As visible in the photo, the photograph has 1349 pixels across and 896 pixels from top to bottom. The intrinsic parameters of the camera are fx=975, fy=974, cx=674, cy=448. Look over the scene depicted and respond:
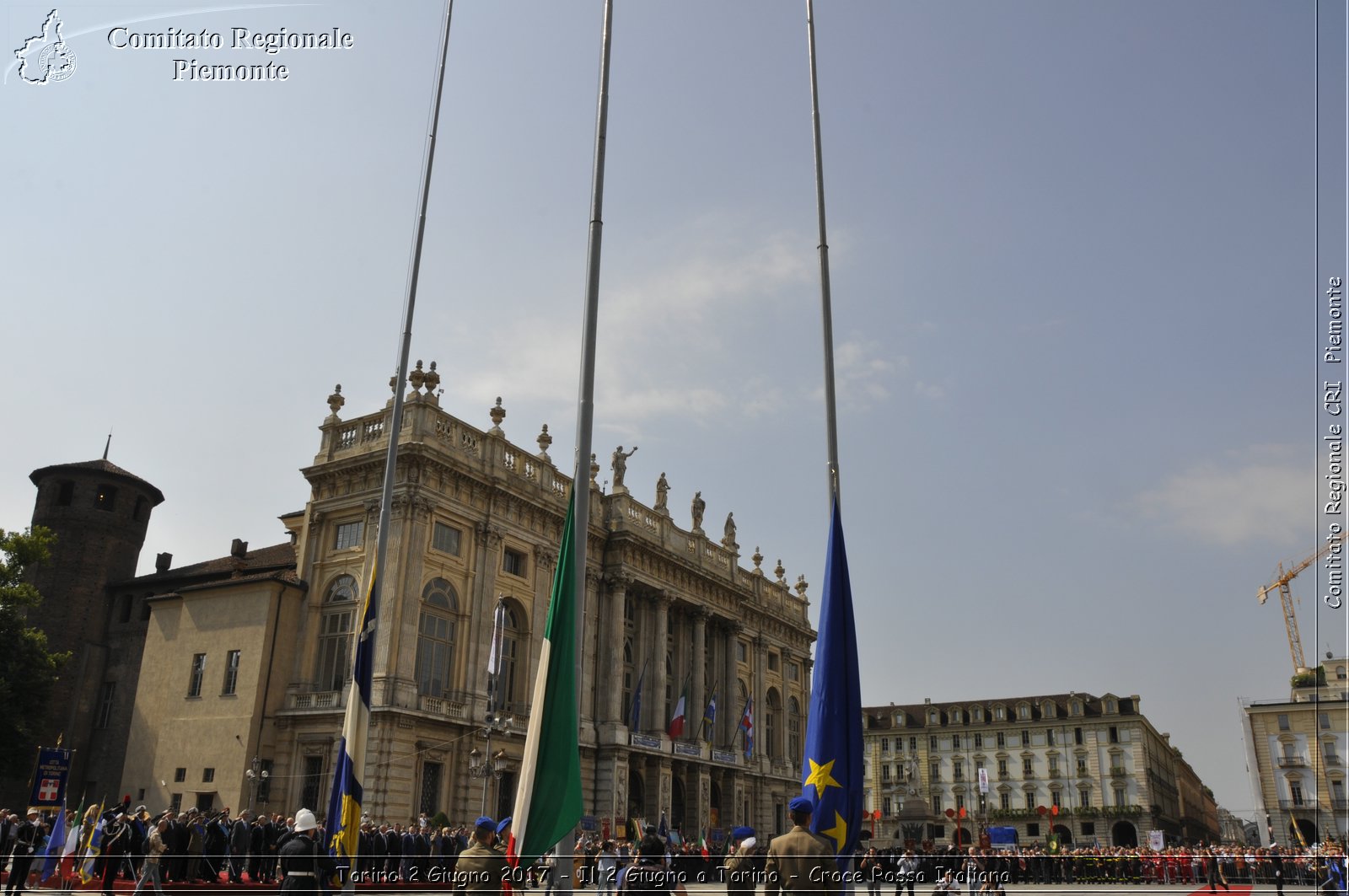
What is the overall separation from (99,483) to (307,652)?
19.4 metres

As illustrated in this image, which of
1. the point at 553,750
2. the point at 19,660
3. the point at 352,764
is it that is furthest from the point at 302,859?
the point at 19,660

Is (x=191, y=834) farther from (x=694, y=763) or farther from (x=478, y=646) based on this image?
(x=694, y=763)

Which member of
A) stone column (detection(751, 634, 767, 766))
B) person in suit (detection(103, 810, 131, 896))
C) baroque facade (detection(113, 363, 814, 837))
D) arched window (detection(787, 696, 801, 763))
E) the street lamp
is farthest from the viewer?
arched window (detection(787, 696, 801, 763))

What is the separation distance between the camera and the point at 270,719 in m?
35.0

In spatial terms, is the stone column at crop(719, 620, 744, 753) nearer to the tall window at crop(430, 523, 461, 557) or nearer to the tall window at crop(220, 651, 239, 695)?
the tall window at crop(430, 523, 461, 557)

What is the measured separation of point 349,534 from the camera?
36.9m

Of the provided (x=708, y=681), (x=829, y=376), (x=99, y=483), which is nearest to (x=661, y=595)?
(x=708, y=681)

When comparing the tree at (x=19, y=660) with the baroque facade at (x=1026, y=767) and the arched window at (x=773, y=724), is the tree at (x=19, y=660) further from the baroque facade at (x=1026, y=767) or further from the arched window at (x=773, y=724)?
the baroque facade at (x=1026, y=767)

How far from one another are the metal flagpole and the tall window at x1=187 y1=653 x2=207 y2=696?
101 ft

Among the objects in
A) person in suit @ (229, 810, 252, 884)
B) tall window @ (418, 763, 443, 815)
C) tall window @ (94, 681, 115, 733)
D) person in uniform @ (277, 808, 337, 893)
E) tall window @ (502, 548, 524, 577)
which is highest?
tall window @ (502, 548, 524, 577)

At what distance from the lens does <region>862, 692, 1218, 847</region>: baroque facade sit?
3423 inches

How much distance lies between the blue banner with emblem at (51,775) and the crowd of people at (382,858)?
1640 mm

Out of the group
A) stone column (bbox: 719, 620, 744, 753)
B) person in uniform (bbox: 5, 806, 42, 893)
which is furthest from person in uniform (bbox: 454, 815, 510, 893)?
stone column (bbox: 719, 620, 744, 753)

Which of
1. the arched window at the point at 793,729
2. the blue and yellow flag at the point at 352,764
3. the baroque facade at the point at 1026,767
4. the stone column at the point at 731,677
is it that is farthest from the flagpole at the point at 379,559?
the baroque facade at the point at 1026,767
